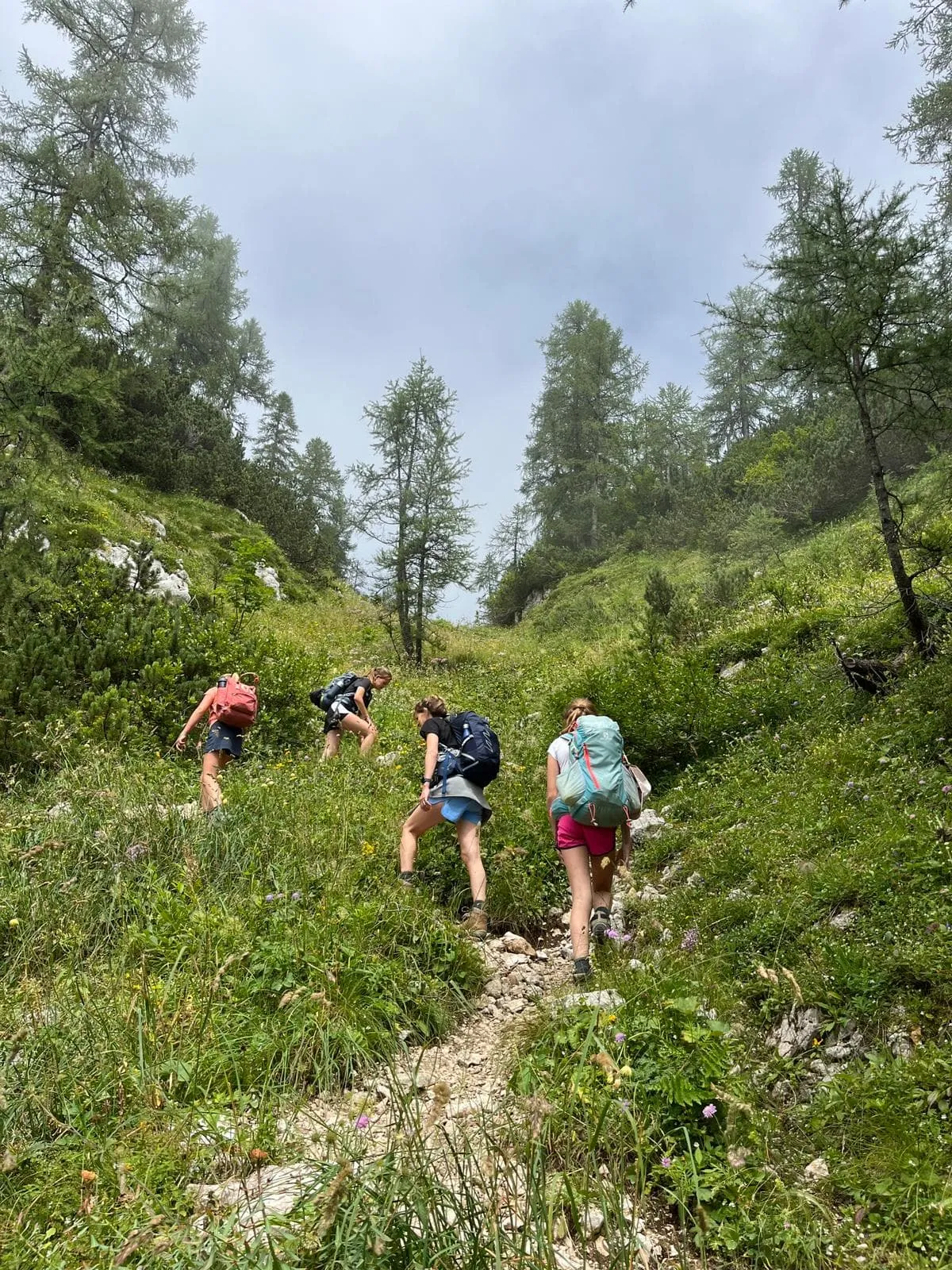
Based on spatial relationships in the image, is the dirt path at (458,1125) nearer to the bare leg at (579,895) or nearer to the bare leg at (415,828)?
the bare leg at (579,895)

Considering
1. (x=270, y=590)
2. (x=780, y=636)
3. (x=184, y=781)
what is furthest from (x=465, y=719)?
(x=270, y=590)

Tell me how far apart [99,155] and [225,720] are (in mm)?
21681

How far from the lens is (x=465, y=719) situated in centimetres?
589

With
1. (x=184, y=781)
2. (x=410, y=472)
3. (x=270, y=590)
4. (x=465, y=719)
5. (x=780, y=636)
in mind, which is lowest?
(x=184, y=781)

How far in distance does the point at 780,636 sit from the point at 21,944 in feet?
29.8

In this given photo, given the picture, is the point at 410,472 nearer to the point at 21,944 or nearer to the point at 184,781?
the point at 184,781

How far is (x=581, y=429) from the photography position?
37781 mm

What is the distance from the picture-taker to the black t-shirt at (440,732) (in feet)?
19.1

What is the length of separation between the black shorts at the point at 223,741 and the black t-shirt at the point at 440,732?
2390 mm

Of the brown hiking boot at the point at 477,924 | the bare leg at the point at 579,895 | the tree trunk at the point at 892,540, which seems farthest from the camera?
the tree trunk at the point at 892,540

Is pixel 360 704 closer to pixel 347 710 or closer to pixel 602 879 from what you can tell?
pixel 347 710

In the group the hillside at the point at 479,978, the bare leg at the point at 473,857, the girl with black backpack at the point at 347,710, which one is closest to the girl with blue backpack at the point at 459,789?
the bare leg at the point at 473,857

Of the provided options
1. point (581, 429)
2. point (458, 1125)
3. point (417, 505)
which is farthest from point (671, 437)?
point (458, 1125)

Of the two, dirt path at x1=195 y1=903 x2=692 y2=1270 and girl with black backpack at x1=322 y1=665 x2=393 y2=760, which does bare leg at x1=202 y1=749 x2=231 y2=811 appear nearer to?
girl with black backpack at x1=322 y1=665 x2=393 y2=760
